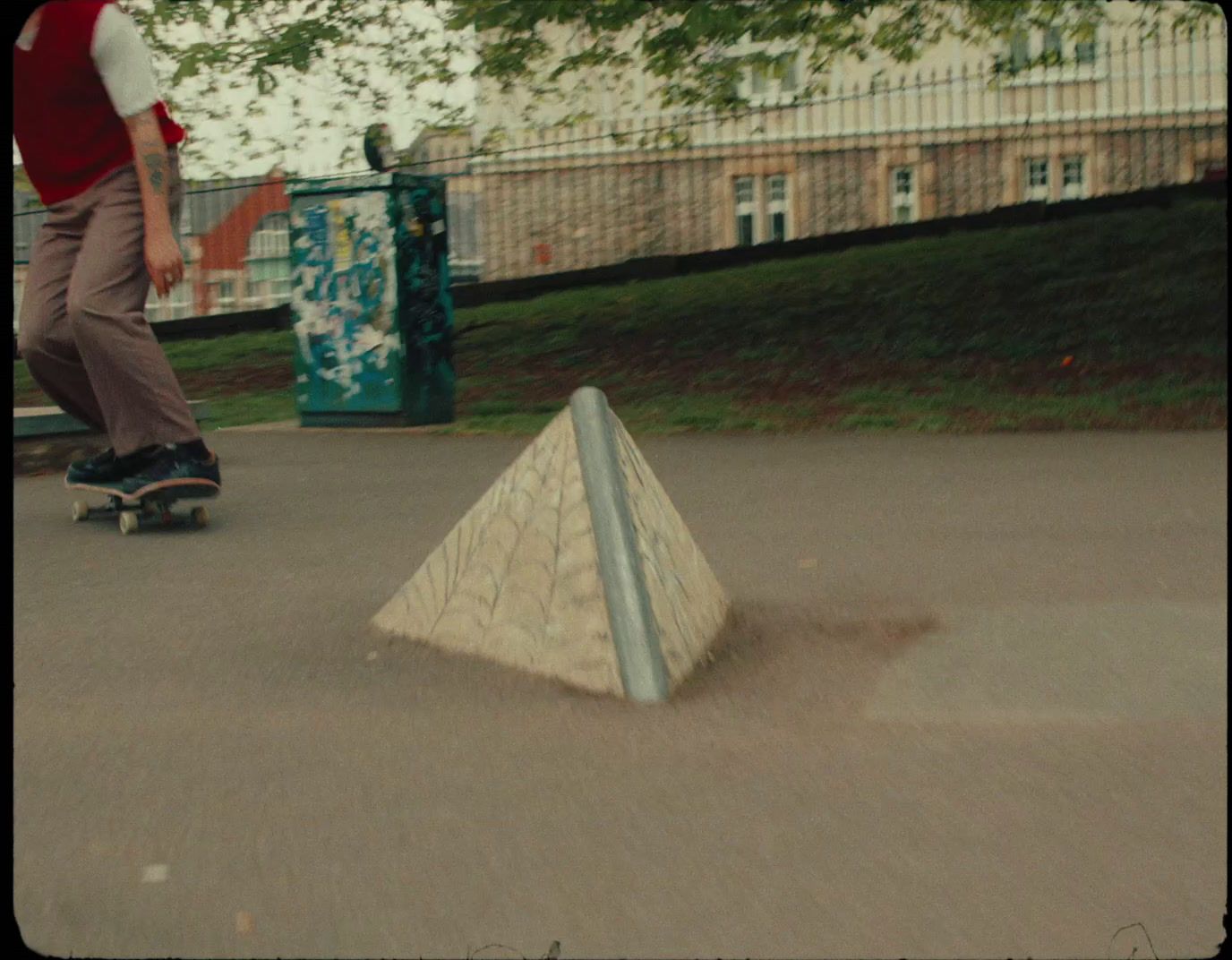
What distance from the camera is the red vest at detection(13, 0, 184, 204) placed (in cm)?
628

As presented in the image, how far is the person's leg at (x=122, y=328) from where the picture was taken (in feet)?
20.5

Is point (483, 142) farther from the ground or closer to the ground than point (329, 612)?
farther from the ground

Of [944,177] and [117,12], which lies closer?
[117,12]

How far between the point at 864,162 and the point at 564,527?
25.5 m

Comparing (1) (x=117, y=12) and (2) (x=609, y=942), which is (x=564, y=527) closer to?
(2) (x=609, y=942)

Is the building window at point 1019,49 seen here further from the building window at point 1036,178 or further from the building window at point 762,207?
the building window at point 762,207

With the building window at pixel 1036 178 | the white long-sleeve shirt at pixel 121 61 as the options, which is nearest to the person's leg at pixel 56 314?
the white long-sleeve shirt at pixel 121 61

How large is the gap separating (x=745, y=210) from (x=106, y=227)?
76.5 ft

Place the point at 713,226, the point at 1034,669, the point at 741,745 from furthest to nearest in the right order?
1. the point at 713,226
2. the point at 1034,669
3. the point at 741,745

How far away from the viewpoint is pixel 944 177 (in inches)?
1089

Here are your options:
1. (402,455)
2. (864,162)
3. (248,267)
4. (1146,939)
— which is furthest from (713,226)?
(1146,939)

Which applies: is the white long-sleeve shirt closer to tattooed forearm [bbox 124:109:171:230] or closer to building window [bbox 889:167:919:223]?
tattooed forearm [bbox 124:109:171:230]

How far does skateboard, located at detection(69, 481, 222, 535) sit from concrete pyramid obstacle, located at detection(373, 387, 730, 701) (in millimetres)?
1955

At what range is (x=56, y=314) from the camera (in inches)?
254
